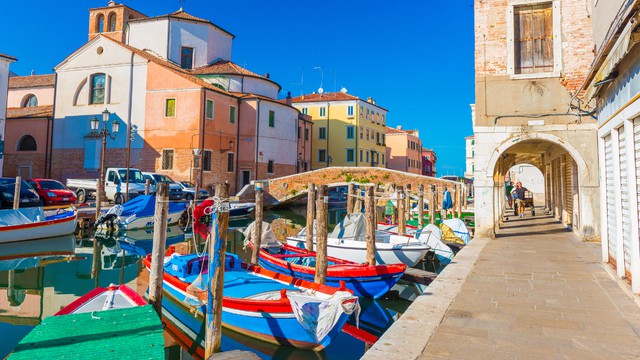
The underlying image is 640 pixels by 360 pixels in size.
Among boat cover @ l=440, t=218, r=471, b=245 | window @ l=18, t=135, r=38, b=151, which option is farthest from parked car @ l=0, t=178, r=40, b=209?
boat cover @ l=440, t=218, r=471, b=245

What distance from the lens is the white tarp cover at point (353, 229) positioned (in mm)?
11751

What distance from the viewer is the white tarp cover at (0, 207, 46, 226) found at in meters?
14.6

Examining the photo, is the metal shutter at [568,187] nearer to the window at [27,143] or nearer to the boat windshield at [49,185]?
the boat windshield at [49,185]

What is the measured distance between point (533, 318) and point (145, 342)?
14.6ft

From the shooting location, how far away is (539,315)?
5.15 metres

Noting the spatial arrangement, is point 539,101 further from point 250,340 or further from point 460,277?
point 250,340

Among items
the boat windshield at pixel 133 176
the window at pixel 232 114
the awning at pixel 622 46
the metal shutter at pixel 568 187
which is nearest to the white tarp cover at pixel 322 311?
the awning at pixel 622 46

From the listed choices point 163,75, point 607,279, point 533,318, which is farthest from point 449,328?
point 163,75

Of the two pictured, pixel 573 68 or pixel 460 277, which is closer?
pixel 460 277

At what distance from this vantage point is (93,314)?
5.49m

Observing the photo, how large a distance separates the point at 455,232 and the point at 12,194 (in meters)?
17.5

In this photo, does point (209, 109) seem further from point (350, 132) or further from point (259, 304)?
point (259, 304)

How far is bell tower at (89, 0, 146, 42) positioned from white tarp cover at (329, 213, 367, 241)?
114ft

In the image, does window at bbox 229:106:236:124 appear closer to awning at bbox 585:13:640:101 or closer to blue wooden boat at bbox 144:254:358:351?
blue wooden boat at bbox 144:254:358:351
